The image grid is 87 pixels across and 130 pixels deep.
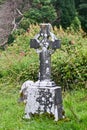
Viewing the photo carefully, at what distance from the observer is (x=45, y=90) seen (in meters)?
7.96

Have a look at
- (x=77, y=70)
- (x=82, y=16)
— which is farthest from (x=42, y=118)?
(x=82, y=16)

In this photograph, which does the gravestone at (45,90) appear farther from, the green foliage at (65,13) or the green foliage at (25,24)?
the green foliage at (65,13)

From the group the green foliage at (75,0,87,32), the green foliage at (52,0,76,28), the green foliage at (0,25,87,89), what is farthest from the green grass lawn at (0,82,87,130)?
the green foliage at (75,0,87,32)

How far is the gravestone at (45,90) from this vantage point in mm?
7895

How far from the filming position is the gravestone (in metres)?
7.89

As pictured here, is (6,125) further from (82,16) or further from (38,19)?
(82,16)

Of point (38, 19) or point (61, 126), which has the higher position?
point (61, 126)

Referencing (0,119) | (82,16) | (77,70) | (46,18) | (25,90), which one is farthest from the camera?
(82,16)

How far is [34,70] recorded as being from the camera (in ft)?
38.9

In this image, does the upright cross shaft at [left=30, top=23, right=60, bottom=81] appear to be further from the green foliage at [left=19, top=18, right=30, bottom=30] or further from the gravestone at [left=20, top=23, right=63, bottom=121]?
the green foliage at [left=19, top=18, right=30, bottom=30]

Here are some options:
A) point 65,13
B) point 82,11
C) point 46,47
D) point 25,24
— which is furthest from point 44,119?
point 82,11

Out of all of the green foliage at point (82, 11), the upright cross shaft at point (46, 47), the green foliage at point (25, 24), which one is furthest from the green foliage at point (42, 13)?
the upright cross shaft at point (46, 47)

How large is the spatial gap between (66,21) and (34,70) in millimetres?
16016

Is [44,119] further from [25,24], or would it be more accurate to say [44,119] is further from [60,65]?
[25,24]
